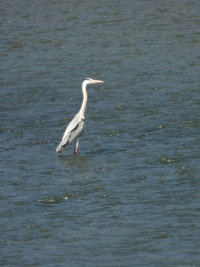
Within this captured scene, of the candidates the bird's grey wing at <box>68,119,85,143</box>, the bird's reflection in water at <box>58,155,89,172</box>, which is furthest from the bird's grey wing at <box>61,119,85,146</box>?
the bird's reflection in water at <box>58,155,89,172</box>

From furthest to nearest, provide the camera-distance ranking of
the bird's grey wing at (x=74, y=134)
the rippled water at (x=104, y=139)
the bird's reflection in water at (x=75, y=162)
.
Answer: the bird's grey wing at (x=74, y=134) → the bird's reflection in water at (x=75, y=162) → the rippled water at (x=104, y=139)

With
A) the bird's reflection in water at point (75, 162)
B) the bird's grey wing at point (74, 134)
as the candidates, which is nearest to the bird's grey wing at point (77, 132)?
the bird's grey wing at point (74, 134)

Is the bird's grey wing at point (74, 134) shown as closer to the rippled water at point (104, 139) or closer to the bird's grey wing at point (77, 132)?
the bird's grey wing at point (77, 132)

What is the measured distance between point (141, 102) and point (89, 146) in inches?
134

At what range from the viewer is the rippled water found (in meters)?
12.1

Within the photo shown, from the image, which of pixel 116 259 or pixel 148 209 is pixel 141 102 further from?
pixel 116 259

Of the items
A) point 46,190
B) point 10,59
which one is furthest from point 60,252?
point 10,59

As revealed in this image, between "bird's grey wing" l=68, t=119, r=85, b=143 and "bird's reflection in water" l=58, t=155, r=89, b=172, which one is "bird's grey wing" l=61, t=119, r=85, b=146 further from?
"bird's reflection in water" l=58, t=155, r=89, b=172

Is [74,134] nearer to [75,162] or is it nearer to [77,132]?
[77,132]

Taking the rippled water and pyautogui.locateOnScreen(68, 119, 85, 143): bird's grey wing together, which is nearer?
the rippled water

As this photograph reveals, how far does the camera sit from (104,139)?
1795 cm

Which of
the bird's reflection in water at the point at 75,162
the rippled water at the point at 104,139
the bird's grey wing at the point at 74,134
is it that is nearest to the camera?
the rippled water at the point at 104,139

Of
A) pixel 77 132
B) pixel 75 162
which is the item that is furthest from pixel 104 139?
pixel 75 162

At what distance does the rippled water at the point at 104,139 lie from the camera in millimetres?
12117
